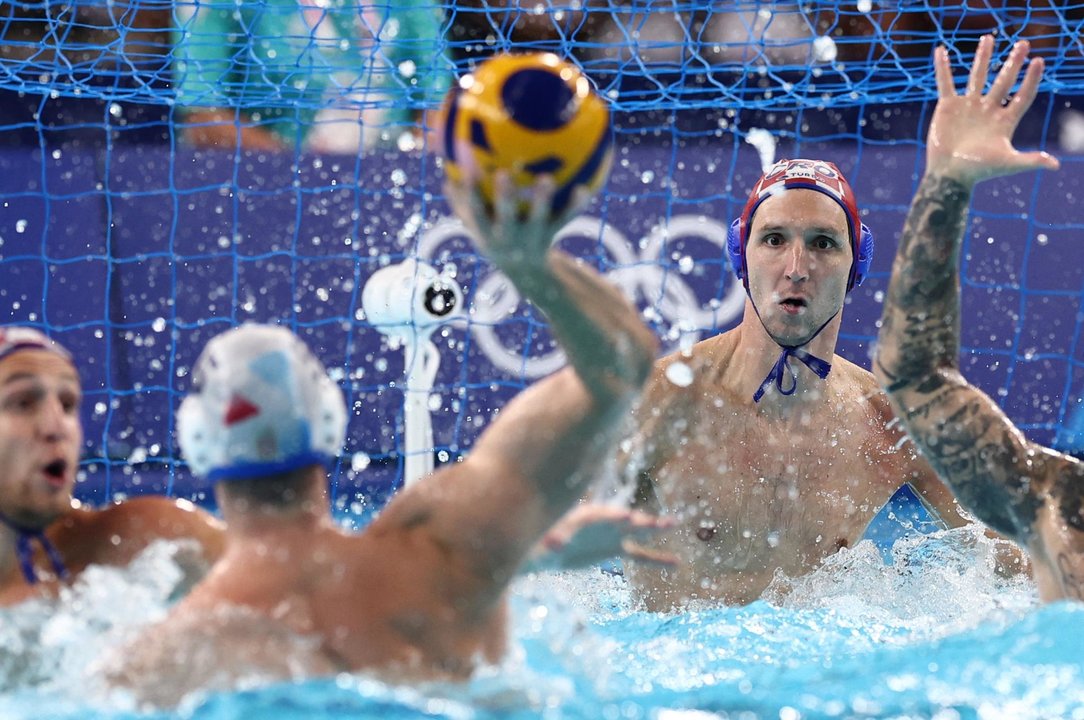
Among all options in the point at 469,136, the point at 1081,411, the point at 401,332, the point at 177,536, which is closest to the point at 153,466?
the point at 401,332

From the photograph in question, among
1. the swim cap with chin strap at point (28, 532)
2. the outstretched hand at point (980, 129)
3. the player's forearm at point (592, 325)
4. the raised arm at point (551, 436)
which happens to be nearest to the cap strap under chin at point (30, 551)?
the swim cap with chin strap at point (28, 532)

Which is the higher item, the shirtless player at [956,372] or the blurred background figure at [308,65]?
the blurred background figure at [308,65]

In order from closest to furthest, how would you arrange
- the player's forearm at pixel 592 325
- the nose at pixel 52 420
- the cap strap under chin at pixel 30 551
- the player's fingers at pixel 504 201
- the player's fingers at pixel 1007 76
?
the player's fingers at pixel 504 201 < the player's forearm at pixel 592 325 < the nose at pixel 52 420 < the cap strap under chin at pixel 30 551 < the player's fingers at pixel 1007 76

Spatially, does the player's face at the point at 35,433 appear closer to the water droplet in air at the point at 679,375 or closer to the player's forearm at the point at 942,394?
the player's forearm at the point at 942,394

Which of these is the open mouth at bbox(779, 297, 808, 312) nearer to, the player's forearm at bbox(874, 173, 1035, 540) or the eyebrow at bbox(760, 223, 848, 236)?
the eyebrow at bbox(760, 223, 848, 236)

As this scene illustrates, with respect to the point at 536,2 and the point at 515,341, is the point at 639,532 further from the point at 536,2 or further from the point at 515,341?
the point at 536,2

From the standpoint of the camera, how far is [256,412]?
6.39 ft

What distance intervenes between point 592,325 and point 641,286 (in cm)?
353

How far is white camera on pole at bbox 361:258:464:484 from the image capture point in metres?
4.06

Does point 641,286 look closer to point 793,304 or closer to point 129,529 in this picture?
point 793,304

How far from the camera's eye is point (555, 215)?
178 cm

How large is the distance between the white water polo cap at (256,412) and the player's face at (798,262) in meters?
1.64

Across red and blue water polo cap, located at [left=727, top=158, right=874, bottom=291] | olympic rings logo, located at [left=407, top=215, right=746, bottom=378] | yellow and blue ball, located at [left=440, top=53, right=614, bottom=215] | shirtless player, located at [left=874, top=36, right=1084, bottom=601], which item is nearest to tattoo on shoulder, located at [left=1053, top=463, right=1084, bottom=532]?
shirtless player, located at [left=874, top=36, right=1084, bottom=601]

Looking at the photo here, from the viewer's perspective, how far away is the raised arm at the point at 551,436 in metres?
1.90
